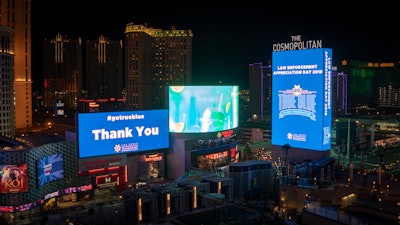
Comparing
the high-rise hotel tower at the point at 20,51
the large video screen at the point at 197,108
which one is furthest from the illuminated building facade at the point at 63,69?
the large video screen at the point at 197,108

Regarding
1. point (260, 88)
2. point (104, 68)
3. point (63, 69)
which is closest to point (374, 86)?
point (260, 88)

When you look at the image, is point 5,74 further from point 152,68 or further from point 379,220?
point 152,68

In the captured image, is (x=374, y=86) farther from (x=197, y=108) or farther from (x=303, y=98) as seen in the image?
(x=197, y=108)

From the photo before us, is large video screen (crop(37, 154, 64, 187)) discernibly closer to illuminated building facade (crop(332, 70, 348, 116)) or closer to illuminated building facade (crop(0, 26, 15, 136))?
illuminated building facade (crop(0, 26, 15, 136))

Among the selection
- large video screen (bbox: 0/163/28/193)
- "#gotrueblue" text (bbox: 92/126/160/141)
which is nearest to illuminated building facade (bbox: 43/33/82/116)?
"#gotrueblue" text (bbox: 92/126/160/141)

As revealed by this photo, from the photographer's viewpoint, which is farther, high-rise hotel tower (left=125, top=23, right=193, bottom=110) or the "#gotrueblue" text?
high-rise hotel tower (left=125, top=23, right=193, bottom=110)

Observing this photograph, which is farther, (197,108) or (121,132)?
(197,108)
